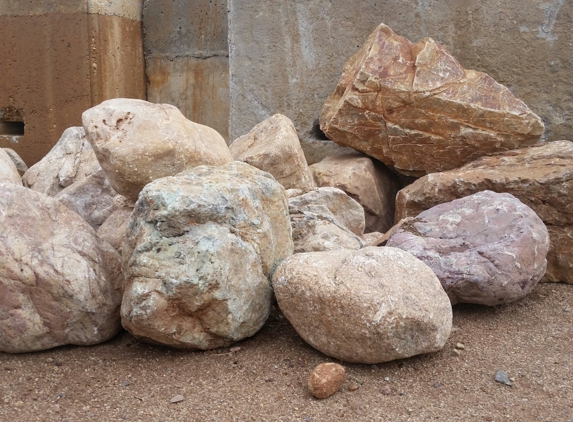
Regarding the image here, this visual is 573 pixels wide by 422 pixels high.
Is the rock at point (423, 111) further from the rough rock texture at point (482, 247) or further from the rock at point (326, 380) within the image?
the rock at point (326, 380)

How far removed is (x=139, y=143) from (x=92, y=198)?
746 millimetres

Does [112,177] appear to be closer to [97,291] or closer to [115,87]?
[97,291]

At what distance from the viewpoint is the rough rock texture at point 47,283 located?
2535 mm

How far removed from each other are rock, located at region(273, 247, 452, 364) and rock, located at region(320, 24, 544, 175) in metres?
1.61

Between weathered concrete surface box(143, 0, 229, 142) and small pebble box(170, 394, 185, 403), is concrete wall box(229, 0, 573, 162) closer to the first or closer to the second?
weathered concrete surface box(143, 0, 229, 142)

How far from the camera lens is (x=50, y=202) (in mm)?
2850

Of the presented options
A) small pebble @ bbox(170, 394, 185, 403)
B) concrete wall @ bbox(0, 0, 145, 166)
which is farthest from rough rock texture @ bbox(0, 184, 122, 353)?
A: concrete wall @ bbox(0, 0, 145, 166)

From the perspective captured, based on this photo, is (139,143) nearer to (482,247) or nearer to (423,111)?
(482,247)

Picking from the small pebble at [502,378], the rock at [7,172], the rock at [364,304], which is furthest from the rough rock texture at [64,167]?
the small pebble at [502,378]

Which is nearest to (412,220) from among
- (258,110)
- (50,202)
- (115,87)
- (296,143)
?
(296,143)

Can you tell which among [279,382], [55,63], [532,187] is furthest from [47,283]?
[55,63]

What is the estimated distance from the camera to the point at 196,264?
8.13 feet

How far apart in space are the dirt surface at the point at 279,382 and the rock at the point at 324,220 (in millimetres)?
407

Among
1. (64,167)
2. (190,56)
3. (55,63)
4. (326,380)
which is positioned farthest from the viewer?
(190,56)
